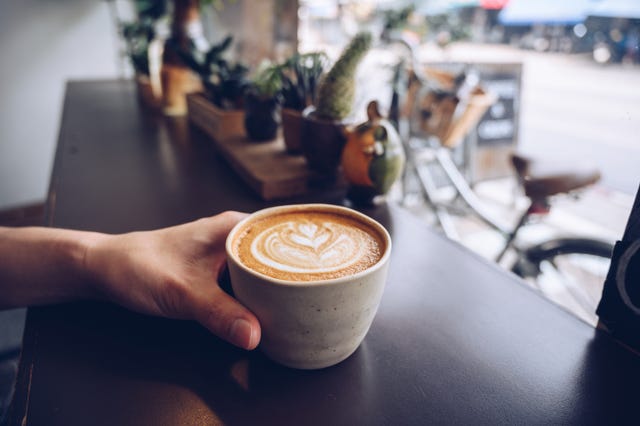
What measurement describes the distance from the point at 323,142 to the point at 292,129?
0.69ft

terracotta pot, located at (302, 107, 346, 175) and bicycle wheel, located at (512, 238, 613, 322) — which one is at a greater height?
terracotta pot, located at (302, 107, 346, 175)

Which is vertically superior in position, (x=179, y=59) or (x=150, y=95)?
(x=179, y=59)

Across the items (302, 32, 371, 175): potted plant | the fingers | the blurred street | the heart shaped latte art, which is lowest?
the blurred street

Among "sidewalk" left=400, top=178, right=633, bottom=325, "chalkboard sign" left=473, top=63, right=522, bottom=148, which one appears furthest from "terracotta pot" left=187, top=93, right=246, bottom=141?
"chalkboard sign" left=473, top=63, right=522, bottom=148

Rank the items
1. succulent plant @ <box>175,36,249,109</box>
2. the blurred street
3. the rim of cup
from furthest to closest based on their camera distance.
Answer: the blurred street < succulent plant @ <box>175,36,249,109</box> < the rim of cup

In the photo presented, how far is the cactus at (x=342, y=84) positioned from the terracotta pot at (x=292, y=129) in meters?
0.16

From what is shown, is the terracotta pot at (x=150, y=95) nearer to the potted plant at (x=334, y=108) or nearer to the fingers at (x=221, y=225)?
the potted plant at (x=334, y=108)

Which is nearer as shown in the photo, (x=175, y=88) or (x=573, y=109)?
(x=175, y=88)

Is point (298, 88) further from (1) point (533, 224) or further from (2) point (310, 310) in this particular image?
(1) point (533, 224)

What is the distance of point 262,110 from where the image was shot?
1.37 meters

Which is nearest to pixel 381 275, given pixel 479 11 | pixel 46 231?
pixel 46 231

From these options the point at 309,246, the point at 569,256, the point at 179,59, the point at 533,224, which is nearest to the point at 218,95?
the point at 179,59

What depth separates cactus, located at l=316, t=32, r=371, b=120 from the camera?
106cm

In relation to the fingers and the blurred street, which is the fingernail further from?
the blurred street
